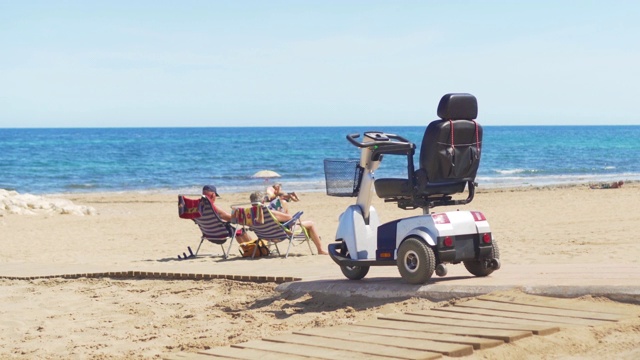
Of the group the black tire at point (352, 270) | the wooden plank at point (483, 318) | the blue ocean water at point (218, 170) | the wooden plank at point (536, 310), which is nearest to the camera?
the wooden plank at point (483, 318)

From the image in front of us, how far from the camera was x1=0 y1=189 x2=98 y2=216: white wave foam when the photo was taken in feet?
67.5

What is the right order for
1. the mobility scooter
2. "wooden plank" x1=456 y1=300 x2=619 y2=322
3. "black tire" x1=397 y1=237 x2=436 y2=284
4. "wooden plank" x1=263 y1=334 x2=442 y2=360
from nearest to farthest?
1. "wooden plank" x1=263 y1=334 x2=442 y2=360
2. "wooden plank" x1=456 y1=300 x2=619 y2=322
3. "black tire" x1=397 y1=237 x2=436 y2=284
4. the mobility scooter

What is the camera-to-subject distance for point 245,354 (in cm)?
555

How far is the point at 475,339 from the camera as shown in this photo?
18.0 feet

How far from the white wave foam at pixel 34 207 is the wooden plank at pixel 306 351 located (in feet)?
51.5

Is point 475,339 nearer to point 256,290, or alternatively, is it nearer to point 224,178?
point 256,290

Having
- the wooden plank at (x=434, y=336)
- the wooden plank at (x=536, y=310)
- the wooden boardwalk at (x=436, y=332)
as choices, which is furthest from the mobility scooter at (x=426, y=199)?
the wooden plank at (x=434, y=336)

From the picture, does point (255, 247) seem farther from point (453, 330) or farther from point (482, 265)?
point (453, 330)

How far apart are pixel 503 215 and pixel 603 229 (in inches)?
156

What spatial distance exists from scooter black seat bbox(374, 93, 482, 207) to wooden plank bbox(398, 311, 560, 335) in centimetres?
129

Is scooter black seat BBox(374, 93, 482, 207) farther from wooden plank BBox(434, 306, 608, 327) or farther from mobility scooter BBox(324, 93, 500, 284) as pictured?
wooden plank BBox(434, 306, 608, 327)

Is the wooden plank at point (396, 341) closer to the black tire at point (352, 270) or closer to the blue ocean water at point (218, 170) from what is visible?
the black tire at point (352, 270)

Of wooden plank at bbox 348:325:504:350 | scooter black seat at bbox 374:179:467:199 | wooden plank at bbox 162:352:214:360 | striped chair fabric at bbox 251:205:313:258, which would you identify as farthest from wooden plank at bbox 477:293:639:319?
striped chair fabric at bbox 251:205:313:258

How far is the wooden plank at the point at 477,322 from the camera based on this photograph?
5.74 metres
